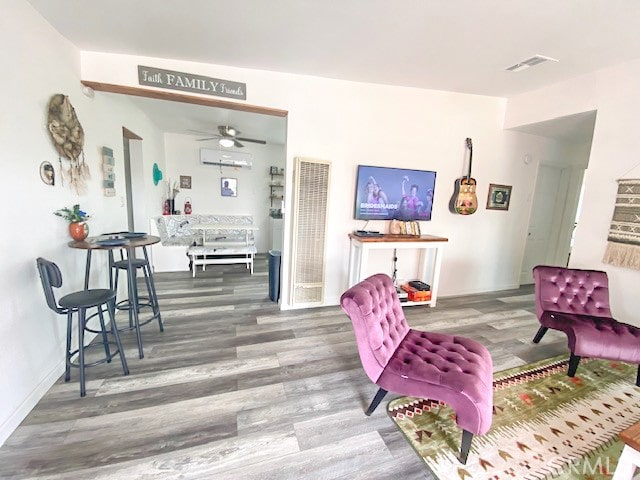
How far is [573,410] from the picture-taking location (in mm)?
1826

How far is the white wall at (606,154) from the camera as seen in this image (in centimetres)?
251

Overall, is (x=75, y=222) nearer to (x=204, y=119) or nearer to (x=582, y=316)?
(x=204, y=119)

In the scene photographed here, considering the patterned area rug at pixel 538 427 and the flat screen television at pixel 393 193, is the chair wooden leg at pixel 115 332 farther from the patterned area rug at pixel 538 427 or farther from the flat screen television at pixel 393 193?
the flat screen television at pixel 393 193

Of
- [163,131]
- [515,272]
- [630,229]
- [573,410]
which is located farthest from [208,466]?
[163,131]

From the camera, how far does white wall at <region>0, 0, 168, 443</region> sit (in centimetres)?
155

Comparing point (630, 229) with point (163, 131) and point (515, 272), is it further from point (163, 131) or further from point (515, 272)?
point (163, 131)

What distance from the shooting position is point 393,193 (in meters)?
3.39

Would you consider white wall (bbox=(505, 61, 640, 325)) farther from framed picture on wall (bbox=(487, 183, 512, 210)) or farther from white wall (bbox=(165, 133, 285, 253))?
white wall (bbox=(165, 133, 285, 253))

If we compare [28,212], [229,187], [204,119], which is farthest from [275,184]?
[28,212]

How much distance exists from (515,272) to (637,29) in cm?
324

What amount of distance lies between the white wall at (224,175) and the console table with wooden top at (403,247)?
3.48 meters

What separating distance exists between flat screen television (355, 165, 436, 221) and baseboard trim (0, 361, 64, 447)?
9.96ft

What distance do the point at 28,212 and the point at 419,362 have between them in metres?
2.66

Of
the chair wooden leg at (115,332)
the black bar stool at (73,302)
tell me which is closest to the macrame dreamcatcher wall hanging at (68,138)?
the black bar stool at (73,302)
